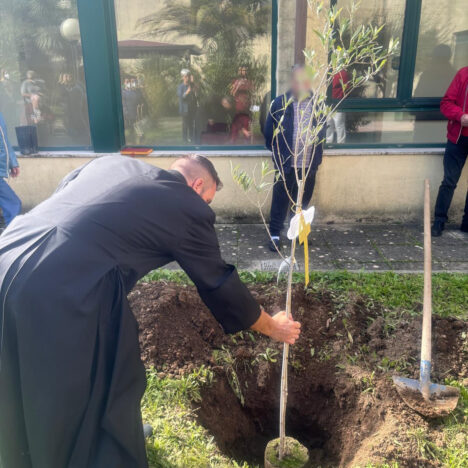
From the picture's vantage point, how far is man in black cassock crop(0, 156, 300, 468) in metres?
2.10

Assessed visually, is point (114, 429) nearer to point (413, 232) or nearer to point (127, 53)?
point (413, 232)

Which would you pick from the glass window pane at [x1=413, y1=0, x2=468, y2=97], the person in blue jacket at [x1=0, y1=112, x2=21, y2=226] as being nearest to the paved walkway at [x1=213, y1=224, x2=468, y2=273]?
the glass window pane at [x1=413, y1=0, x2=468, y2=97]

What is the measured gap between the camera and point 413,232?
21.8 ft

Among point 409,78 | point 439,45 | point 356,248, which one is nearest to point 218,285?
point 356,248

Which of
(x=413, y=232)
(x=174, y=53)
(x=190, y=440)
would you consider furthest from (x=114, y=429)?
(x=174, y=53)

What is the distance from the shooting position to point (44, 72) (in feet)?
23.5

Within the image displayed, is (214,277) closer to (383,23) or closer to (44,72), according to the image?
(383,23)

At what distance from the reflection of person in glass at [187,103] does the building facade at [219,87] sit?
0.01 metres

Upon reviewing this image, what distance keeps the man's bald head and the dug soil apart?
63.5 inches

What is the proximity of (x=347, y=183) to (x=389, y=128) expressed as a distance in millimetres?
1006

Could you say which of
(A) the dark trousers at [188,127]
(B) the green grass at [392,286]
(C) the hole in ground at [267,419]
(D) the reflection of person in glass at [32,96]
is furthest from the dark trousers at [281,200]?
(D) the reflection of person in glass at [32,96]

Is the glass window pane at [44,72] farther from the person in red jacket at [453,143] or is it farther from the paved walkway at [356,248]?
the person in red jacket at [453,143]

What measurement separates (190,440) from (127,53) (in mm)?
5581

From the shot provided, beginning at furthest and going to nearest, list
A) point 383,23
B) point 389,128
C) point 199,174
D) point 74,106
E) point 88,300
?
point 74,106 → point 389,128 → point 383,23 → point 199,174 → point 88,300
